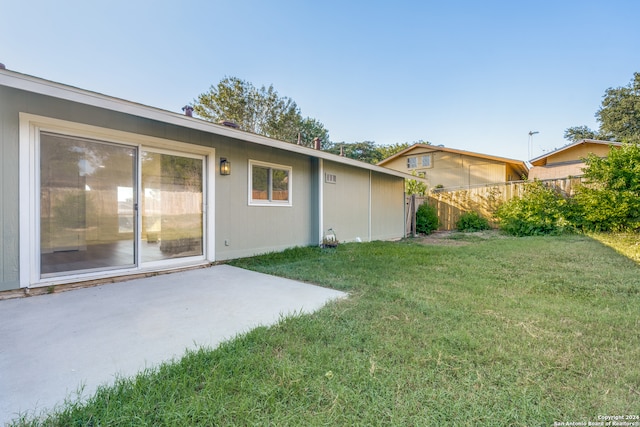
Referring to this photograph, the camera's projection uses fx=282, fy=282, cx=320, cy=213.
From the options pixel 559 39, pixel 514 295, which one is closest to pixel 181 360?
pixel 514 295

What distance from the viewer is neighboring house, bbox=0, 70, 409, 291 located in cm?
324

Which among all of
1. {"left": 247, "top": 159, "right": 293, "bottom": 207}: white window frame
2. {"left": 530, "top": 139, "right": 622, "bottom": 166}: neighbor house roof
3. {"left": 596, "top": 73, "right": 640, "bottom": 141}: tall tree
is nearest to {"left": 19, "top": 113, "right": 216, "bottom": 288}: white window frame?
{"left": 247, "top": 159, "right": 293, "bottom": 207}: white window frame

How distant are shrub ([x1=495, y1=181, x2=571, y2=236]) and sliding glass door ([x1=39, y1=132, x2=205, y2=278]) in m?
9.75

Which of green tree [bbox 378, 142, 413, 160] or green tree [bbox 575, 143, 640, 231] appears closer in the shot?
green tree [bbox 575, 143, 640, 231]

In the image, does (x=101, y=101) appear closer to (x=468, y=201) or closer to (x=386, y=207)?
(x=386, y=207)

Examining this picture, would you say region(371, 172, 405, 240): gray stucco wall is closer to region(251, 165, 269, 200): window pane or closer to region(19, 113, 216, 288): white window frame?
region(251, 165, 269, 200): window pane

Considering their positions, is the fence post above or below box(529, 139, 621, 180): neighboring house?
below

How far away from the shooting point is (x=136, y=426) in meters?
1.32

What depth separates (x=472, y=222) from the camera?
11695 mm

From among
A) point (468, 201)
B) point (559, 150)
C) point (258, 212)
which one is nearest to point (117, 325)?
point (258, 212)

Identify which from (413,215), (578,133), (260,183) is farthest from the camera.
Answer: (578,133)

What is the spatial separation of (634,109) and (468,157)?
1840 cm

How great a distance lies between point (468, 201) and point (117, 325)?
13.1 meters

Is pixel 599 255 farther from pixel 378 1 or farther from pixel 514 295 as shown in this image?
pixel 378 1
